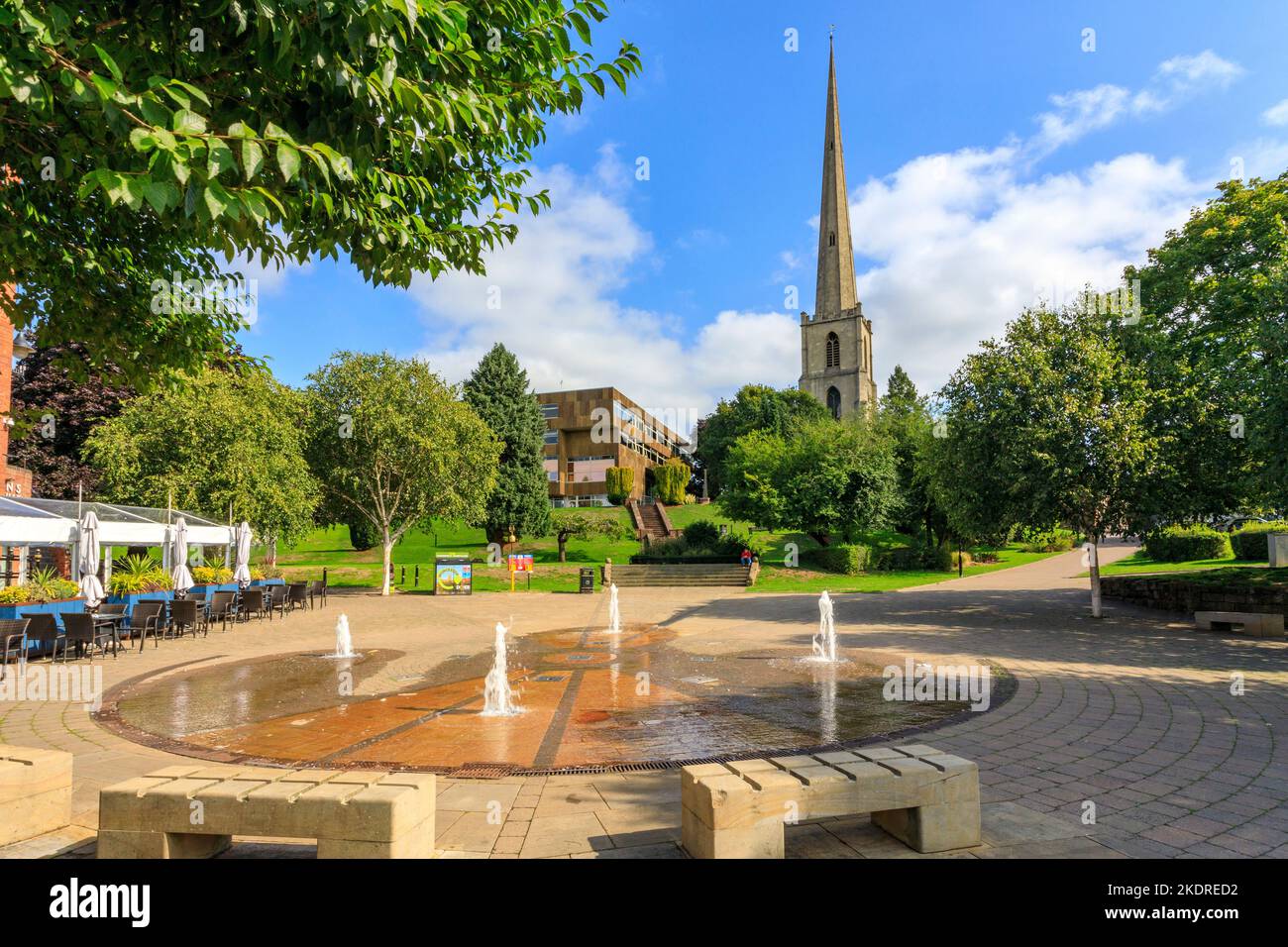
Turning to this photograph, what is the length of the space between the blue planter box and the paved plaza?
5.43 feet

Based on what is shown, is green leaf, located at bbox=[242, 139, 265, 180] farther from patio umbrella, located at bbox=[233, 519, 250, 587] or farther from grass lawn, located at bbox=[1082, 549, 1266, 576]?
grass lawn, located at bbox=[1082, 549, 1266, 576]

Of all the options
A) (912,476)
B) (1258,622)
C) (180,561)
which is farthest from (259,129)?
(912,476)

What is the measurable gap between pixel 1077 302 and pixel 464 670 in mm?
16834

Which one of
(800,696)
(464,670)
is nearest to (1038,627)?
(800,696)

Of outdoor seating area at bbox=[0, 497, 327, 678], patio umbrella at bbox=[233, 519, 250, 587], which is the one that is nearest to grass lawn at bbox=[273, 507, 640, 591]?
patio umbrella at bbox=[233, 519, 250, 587]

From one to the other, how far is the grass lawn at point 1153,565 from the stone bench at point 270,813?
34.1m

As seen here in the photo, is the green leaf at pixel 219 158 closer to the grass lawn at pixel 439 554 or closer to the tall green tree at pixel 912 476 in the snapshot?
the grass lawn at pixel 439 554

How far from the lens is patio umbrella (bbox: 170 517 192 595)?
1631 cm

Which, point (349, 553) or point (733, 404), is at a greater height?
point (733, 404)

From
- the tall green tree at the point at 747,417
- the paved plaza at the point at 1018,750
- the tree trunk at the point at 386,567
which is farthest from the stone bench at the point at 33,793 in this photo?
the tall green tree at the point at 747,417

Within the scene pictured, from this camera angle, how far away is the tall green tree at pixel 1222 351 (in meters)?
12.7
